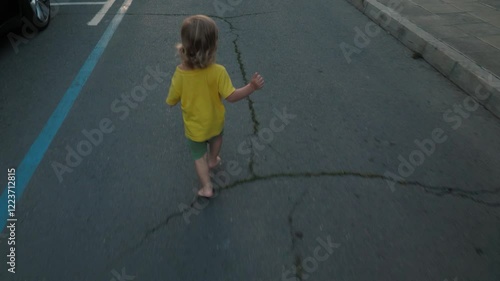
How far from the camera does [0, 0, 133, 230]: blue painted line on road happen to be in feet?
→ 8.43

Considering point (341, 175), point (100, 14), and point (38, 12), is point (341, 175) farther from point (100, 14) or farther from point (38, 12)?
point (100, 14)

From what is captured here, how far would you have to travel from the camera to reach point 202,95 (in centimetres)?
213

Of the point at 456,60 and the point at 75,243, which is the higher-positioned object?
the point at 75,243

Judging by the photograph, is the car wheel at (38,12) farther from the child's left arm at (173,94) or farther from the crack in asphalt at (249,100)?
the child's left arm at (173,94)

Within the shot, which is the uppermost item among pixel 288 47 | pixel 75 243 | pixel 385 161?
pixel 75 243

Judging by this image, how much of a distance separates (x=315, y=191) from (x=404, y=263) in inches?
30.4

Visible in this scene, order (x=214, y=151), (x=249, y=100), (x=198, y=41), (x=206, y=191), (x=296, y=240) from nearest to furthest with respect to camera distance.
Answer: (x=198, y=41) < (x=296, y=240) < (x=206, y=191) < (x=214, y=151) < (x=249, y=100)

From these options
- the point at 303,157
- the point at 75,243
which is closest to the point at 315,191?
the point at 303,157

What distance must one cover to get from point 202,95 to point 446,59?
3.60m

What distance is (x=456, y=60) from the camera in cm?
414

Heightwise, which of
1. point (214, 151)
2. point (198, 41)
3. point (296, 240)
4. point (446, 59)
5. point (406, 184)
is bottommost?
point (446, 59)

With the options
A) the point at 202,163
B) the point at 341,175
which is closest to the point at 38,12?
the point at 202,163

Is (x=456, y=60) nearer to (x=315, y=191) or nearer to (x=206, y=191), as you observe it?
(x=315, y=191)

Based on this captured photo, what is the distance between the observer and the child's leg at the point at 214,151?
2.54 meters
